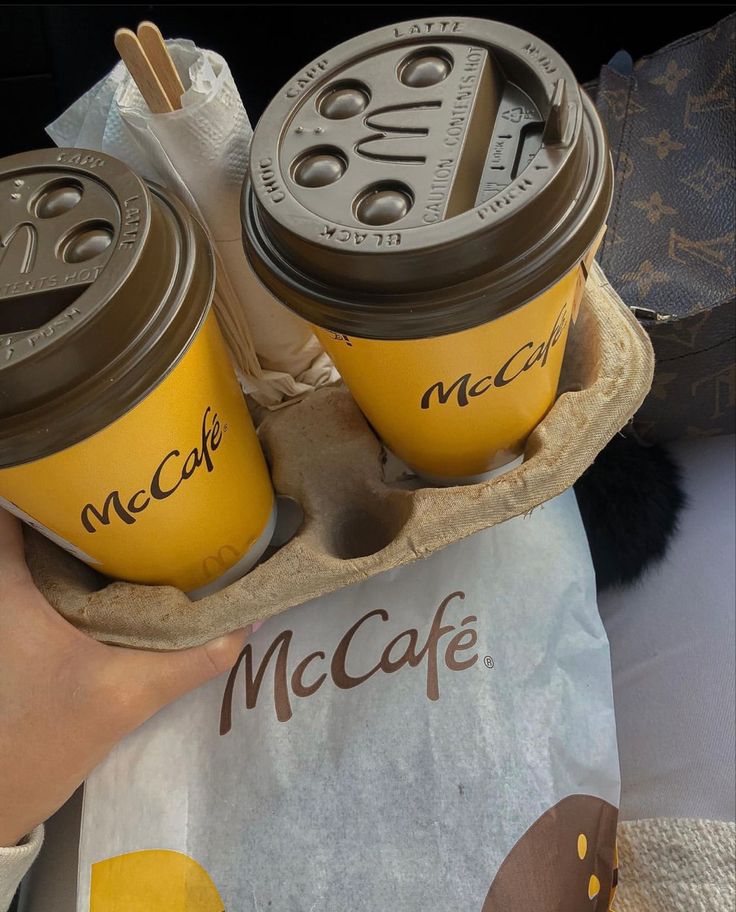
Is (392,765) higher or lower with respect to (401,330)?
lower

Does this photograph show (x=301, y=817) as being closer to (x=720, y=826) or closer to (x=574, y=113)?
(x=720, y=826)

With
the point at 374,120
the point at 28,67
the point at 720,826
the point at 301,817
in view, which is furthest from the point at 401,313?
the point at 28,67

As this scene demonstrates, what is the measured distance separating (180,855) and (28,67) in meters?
1.04

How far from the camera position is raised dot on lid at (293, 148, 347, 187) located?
0.53m

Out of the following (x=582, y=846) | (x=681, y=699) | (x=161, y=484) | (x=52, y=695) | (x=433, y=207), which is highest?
(x=433, y=207)

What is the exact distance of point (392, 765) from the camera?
644 millimetres

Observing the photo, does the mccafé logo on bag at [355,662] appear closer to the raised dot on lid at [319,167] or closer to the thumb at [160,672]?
the thumb at [160,672]

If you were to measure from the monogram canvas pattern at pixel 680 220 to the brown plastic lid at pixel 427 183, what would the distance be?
36 cm

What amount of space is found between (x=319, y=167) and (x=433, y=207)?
90 millimetres

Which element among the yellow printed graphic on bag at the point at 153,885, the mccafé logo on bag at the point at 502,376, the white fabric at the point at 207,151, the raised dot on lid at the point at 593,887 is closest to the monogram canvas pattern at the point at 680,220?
the mccafé logo on bag at the point at 502,376

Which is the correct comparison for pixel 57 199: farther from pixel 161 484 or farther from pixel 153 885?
pixel 153 885

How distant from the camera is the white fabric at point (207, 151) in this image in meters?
0.59

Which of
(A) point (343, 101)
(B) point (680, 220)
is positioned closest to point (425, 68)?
(A) point (343, 101)

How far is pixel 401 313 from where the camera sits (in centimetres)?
51
